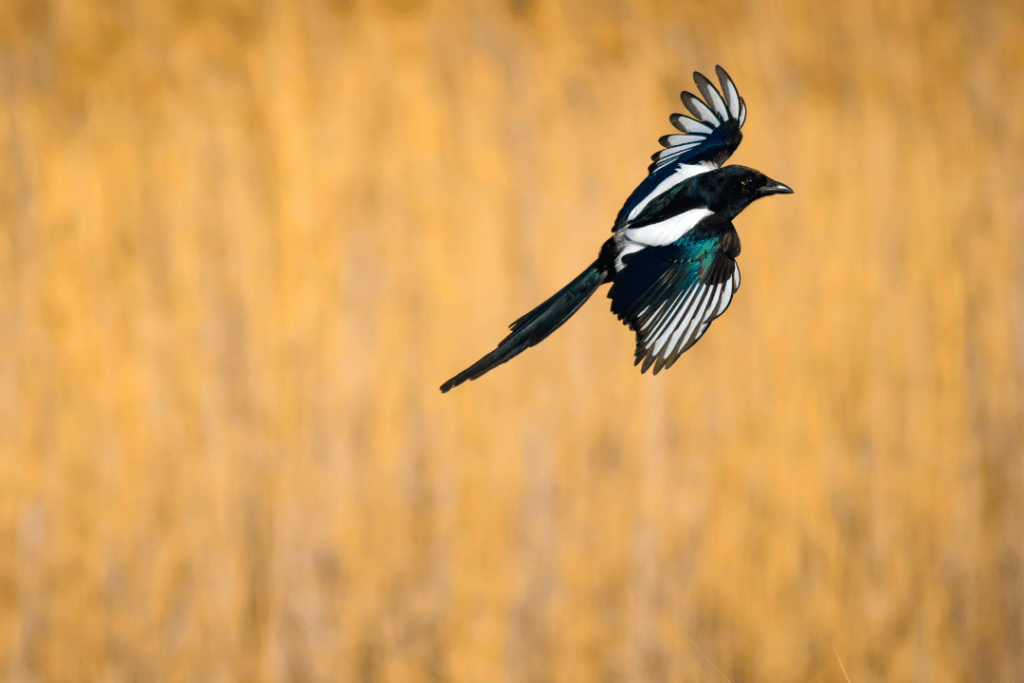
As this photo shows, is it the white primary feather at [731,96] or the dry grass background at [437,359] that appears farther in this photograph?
the dry grass background at [437,359]

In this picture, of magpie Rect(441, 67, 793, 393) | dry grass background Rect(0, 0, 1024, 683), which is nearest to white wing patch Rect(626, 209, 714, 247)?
magpie Rect(441, 67, 793, 393)

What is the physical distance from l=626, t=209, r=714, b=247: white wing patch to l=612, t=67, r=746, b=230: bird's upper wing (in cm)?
2

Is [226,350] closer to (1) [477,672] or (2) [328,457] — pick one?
(2) [328,457]

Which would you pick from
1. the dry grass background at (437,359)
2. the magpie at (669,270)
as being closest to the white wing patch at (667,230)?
the magpie at (669,270)

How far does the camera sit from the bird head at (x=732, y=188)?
0.65ft

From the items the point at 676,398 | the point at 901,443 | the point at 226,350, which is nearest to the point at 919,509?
the point at 901,443

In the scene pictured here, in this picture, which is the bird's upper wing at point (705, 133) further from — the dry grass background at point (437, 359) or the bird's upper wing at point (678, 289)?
the dry grass background at point (437, 359)

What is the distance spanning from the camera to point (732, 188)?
0.66 ft

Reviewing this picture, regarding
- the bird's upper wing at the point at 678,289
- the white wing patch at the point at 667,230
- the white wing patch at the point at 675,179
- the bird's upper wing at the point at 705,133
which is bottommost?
the bird's upper wing at the point at 678,289

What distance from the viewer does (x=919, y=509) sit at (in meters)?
0.43

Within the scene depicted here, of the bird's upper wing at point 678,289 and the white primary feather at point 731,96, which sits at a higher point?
the white primary feather at point 731,96

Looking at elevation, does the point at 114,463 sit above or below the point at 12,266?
below

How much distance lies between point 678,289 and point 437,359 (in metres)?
0.23

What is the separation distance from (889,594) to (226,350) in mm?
453
